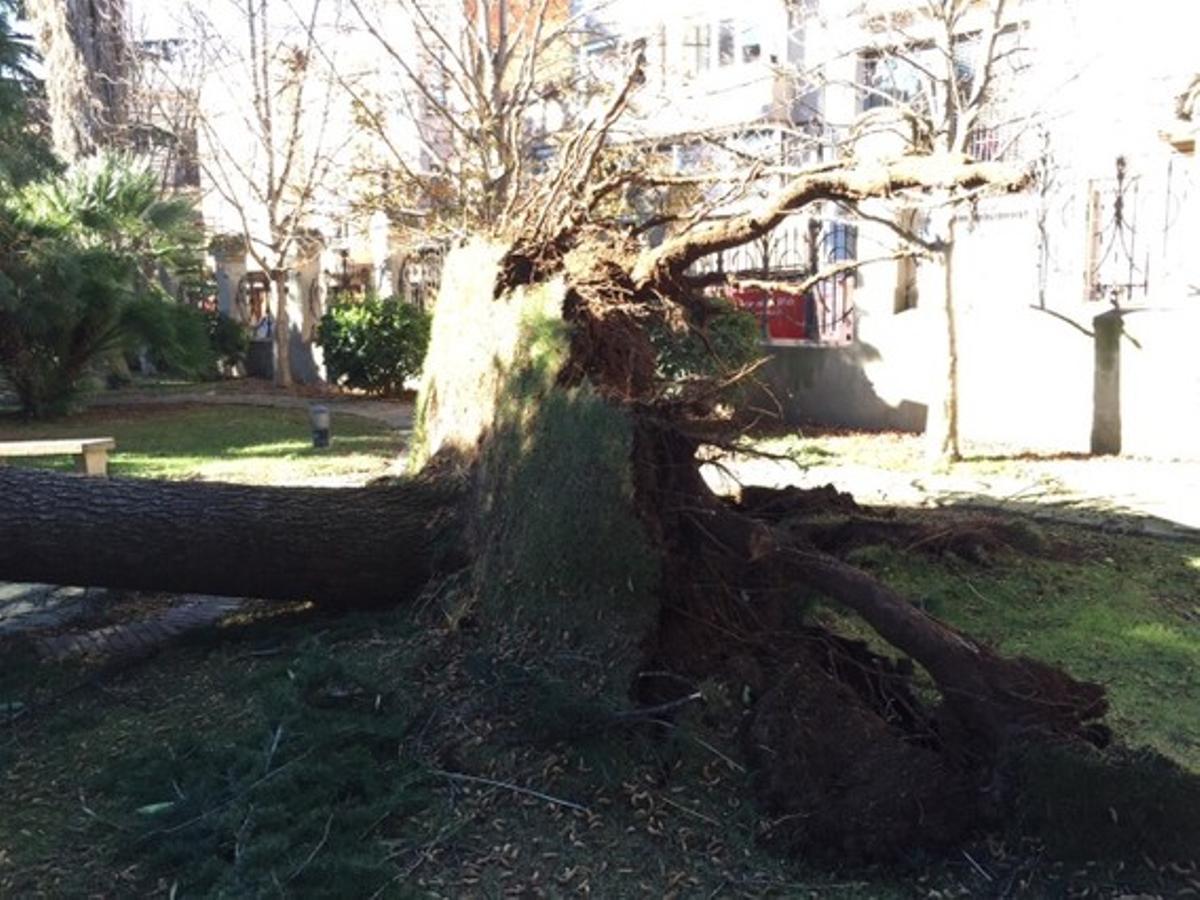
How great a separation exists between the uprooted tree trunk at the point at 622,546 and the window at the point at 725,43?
13.4m

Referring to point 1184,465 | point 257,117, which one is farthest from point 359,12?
point 1184,465

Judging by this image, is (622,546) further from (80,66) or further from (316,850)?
(80,66)

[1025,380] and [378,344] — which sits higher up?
[378,344]

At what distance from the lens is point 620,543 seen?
13.3ft

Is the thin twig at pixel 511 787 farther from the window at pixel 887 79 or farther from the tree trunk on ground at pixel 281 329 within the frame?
the tree trunk on ground at pixel 281 329

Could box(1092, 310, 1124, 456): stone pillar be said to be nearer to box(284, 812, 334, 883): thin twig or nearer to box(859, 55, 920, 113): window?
box(859, 55, 920, 113): window

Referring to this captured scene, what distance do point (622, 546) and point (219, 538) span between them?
1.97 meters

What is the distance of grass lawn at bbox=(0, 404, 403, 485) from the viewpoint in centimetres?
1062

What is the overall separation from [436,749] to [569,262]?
216cm

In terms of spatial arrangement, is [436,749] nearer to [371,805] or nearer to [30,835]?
[371,805]

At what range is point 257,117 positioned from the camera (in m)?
19.1

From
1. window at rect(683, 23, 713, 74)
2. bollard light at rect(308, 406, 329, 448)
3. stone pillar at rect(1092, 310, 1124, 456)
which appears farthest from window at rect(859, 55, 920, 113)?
bollard light at rect(308, 406, 329, 448)

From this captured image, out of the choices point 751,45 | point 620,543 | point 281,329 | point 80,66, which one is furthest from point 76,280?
point 620,543

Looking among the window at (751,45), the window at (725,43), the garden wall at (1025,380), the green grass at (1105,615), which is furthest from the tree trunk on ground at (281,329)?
the green grass at (1105,615)
